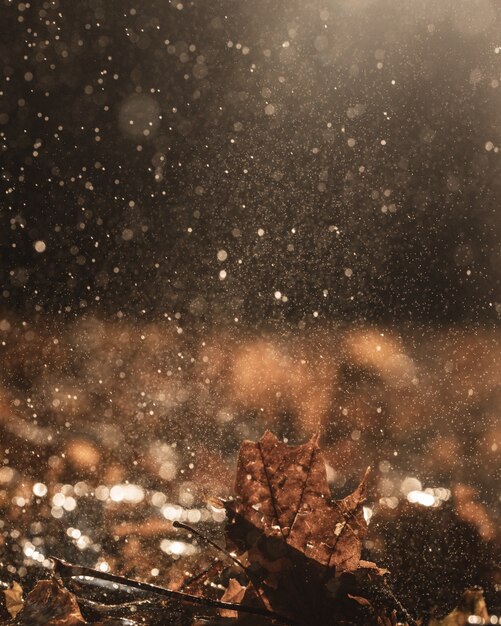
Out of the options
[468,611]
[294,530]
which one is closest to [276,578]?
[294,530]

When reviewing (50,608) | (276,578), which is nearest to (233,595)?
(276,578)

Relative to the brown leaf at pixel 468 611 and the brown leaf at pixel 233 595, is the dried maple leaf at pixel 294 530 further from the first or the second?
the brown leaf at pixel 468 611

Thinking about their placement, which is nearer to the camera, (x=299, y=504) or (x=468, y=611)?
(x=468, y=611)

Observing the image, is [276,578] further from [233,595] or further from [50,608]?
[50,608]

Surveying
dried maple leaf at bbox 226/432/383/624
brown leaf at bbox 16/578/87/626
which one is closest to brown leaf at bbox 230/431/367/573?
dried maple leaf at bbox 226/432/383/624

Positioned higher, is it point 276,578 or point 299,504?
point 299,504

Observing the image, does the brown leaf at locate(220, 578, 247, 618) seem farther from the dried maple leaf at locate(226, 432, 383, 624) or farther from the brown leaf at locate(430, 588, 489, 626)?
the brown leaf at locate(430, 588, 489, 626)
